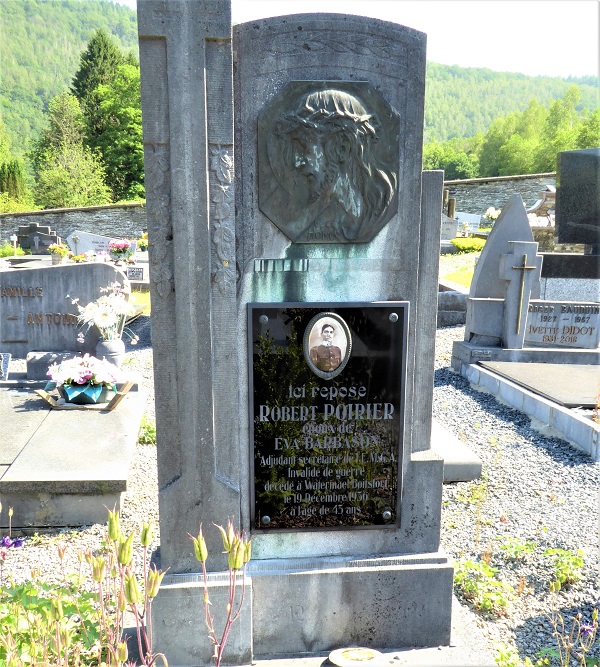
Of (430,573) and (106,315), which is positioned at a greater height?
(106,315)

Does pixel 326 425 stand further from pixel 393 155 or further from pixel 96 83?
pixel 96 83

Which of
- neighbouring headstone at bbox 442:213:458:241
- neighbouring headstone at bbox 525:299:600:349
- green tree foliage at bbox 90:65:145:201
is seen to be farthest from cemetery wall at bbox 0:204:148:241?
neighbouring headstone at bbox 525:299:600:349

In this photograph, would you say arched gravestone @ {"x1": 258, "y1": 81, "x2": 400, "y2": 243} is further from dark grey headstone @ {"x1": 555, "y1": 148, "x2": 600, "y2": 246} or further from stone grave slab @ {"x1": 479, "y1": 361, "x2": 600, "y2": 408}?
dark grey headstone @ {"x1": 555, "y1": 148, "x2": 600, "y2": 246}

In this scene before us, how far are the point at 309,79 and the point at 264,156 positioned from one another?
352mm

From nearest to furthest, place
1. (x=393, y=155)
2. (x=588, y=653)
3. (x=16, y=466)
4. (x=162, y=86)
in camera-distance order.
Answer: (x=162, y=86), (x=393, y=155), (x=588, y=653), (x=16, y=466)

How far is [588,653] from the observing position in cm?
302

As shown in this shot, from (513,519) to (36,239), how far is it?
2278cm

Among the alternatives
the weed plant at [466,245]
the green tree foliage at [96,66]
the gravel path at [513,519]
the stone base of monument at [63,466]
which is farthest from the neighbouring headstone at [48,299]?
the green tree foliage at [96,66]

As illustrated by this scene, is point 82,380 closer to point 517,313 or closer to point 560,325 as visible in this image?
point 517,313

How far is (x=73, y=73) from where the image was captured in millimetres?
113125

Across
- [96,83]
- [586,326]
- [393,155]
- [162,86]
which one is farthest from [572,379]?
[96,83]

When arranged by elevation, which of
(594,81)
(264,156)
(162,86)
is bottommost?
(264,156)

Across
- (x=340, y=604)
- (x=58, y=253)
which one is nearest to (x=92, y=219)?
(x=58, y=253)

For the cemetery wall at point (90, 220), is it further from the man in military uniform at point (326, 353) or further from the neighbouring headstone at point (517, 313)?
the man in military uniform at point (326, 353)
